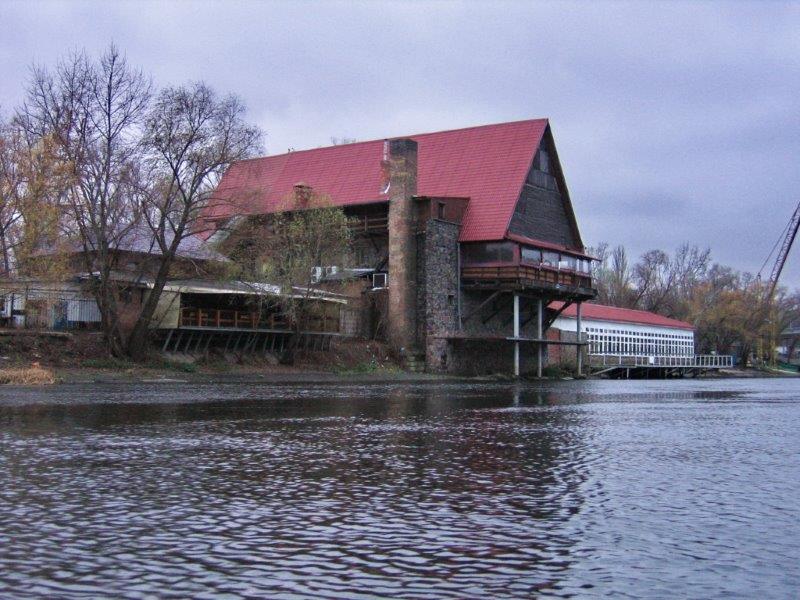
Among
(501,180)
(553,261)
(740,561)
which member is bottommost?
(740,561)

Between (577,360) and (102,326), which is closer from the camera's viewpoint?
(102,326)

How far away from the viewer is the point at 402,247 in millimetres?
53188

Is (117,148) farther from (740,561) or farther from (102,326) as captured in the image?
(740,561)

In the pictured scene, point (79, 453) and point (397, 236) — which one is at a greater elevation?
point (397, 236)

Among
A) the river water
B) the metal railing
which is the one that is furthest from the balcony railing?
the river water

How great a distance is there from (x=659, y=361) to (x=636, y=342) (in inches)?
177

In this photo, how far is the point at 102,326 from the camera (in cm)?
4059

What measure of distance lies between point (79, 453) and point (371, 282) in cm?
4322

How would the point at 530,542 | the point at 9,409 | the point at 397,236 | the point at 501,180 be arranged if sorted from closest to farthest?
1. the point at 530,542
2. the point at 9,409
3. the point at 397,236
4. the point at 501,180

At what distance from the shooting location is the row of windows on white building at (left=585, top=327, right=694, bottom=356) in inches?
2813

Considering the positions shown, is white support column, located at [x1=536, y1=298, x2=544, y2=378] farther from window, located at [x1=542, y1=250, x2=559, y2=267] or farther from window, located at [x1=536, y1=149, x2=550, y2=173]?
window, located at [x1=536, y1=149, x2=550, y2=173]

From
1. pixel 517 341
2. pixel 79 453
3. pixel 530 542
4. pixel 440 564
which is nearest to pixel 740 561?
pixel 530 542

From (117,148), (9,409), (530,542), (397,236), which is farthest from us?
(397,236)

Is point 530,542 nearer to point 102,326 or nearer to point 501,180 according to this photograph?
point 102,326
